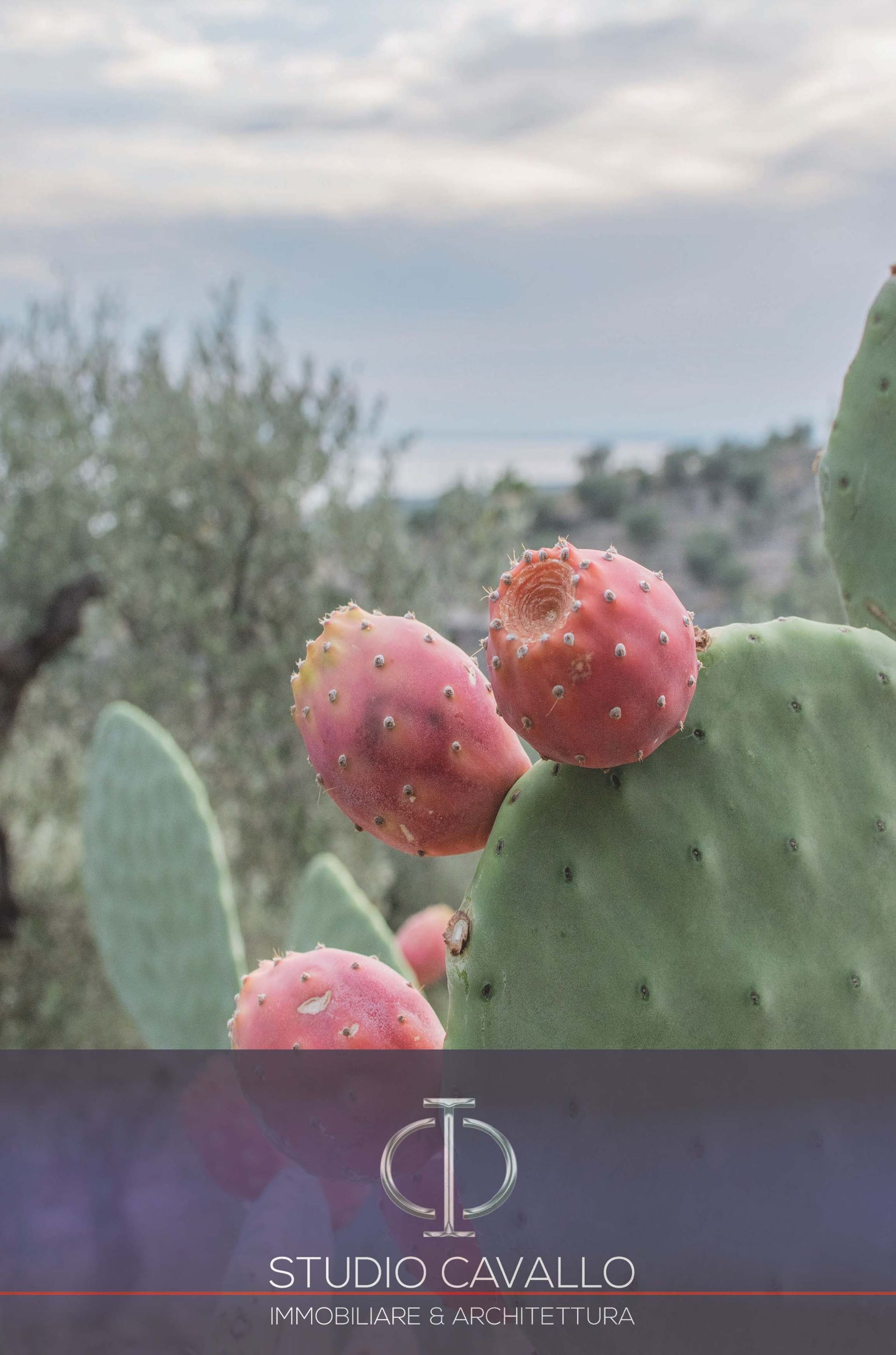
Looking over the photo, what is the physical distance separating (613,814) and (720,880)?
0.07 metres

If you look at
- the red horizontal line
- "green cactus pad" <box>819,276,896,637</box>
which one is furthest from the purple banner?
"green cactus pad" <box>819,276,896,637</box>

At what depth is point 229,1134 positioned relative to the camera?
0.84m

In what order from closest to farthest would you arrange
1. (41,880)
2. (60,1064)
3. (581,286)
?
(60,1064) → (41,880) → (581,286)

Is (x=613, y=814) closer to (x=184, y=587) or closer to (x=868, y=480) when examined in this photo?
(x=868, y=480)

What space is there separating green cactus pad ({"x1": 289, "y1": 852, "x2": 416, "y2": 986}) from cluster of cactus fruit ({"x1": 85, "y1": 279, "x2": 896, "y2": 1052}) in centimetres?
48

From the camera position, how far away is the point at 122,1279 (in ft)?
3.04

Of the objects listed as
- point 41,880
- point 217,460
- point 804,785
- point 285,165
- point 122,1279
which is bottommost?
point 122,1279

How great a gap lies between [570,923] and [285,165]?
6188mm

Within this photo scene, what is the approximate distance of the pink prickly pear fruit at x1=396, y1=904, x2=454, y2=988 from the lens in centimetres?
133

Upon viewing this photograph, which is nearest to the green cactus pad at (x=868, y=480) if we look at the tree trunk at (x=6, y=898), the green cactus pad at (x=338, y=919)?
the green cactus pad at (x=338, y=919)

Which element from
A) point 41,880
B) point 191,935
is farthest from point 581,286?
point 191,935

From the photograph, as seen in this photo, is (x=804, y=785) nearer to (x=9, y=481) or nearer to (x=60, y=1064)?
(x=60, y=1064)

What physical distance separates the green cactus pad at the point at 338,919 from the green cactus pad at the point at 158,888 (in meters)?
0.11

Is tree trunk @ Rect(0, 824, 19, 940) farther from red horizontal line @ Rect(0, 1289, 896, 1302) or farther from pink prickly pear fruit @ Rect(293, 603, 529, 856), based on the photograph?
pink prickly pear fruit @ Rect(293, 603, 529, 856)
